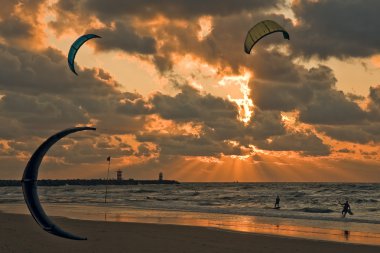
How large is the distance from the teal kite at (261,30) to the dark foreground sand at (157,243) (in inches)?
320

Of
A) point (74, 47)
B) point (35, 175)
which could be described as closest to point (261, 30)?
point (74, 47)

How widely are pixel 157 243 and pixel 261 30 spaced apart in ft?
30.2

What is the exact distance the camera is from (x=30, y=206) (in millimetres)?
15227

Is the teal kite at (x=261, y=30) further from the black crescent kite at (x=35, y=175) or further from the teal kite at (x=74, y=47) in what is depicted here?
the black crescent kite at (x=35, y=175)

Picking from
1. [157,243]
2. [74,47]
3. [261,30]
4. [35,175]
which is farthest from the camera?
[74,47]

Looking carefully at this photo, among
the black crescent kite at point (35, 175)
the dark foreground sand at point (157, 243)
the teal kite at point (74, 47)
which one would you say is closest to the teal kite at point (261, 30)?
the teal kite at point (74, 47)

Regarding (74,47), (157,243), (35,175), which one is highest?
(74,47)

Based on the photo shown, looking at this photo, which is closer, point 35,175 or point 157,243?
point 35,175

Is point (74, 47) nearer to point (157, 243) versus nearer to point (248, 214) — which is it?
point (157, 243)

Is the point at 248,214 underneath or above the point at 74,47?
underneath

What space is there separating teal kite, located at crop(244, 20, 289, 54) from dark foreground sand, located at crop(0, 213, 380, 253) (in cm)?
812

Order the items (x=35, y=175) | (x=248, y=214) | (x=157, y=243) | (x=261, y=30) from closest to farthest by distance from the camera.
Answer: (x=35, y=175), (x=157, y=243), (x=261, y=30), (x=248, y=214)

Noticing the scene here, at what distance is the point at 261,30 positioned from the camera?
2008cm

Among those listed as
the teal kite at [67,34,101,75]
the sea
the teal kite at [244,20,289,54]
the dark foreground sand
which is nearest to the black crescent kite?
the dark foreground sand
